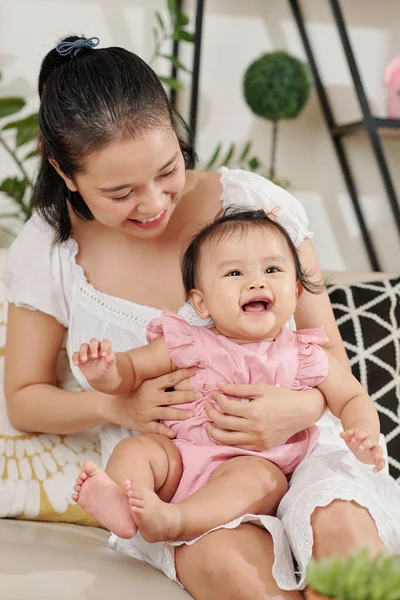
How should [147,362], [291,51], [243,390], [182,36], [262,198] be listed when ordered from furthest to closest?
[291,51], [182,36], [262,198], [147,362], [243,390]

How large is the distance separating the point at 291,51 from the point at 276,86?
1.32 feet

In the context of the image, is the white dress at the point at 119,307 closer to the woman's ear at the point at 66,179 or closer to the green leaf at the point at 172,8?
the woman's ear at the point at 66,179

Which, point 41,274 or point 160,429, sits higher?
point 41,274

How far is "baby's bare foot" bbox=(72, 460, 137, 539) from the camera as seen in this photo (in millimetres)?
1165

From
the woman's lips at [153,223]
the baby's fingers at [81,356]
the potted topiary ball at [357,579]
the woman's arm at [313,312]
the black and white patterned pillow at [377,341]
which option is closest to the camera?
the potted topiary ball at [357,579]

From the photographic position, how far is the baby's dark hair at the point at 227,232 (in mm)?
1438

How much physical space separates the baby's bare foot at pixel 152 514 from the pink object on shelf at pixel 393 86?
2.02m

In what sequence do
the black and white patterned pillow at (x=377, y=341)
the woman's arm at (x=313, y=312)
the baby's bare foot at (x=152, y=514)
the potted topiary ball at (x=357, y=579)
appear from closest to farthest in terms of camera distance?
the potted topiary ball at (x=357, y=579) < the baby's bare foot at (x=152, y=514) < the woman's arm at (x=313, y=312) < the black and white patterned pillow at (x=377, y=341)

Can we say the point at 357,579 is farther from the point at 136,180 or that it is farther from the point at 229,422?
the point at 136,180

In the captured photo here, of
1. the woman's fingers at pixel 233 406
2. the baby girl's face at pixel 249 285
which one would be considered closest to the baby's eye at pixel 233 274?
the baby girl's face at pixel 249 285

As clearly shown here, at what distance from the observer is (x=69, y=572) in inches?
50.8

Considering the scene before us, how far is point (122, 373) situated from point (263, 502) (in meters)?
0.35

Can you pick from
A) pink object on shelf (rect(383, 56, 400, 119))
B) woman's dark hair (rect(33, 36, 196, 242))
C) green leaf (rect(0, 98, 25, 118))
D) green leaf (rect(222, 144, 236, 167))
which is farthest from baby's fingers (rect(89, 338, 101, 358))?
pink object on shelf (rect(383, 56, 400, 119))

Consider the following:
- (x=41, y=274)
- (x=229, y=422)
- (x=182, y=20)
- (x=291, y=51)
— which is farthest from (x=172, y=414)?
(x=291, y=51)
